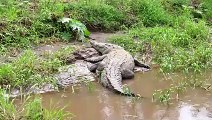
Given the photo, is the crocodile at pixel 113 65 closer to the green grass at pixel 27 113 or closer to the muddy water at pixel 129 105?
the muddy water at pixel 129 105

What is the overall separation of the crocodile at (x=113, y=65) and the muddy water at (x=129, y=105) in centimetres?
16

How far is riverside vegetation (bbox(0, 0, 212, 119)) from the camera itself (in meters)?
7.30

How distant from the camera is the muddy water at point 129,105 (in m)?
6.11

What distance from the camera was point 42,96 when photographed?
6746 mm

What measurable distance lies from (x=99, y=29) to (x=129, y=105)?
3.93m

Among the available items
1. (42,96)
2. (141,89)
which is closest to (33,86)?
(42,96)

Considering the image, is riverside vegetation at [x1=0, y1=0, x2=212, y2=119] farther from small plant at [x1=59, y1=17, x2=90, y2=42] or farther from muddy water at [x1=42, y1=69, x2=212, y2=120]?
muddy water at [x1=42, y1=69, x2=212, y2=120]

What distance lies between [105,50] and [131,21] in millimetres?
2174

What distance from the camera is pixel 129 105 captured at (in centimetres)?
644

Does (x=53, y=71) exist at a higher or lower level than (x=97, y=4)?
lower

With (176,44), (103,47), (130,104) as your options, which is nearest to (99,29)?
(103,47)

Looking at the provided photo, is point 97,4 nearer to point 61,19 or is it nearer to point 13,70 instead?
point 61,19

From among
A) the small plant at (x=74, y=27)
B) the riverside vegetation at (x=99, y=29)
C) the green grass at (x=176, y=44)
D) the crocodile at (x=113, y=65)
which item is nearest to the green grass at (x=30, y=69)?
the riverside vegetation at (x=99, y=29)

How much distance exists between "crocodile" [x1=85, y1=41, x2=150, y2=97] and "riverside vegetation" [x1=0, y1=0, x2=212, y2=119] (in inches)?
20.7
